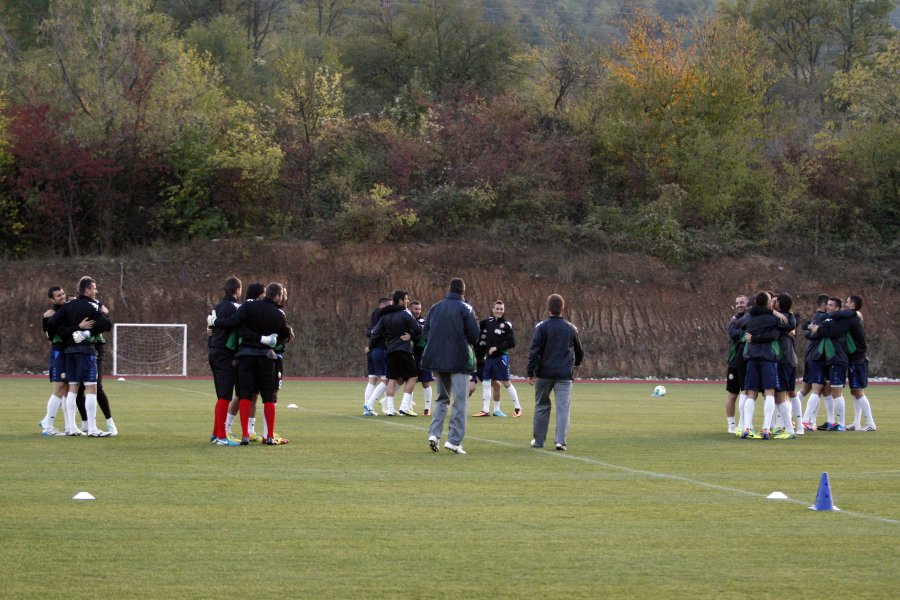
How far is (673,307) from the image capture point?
5025 cm

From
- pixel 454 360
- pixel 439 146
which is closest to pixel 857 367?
pixel 454 360

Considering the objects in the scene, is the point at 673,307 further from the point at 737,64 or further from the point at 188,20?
the point at 188,20

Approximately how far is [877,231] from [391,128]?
23382mm

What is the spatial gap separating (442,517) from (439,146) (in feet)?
151

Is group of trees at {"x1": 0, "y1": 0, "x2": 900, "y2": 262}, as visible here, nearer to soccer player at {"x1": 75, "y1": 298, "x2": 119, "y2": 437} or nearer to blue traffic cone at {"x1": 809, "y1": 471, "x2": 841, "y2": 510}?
soccer player at {"x1": 75, "y1": 298, "x2": 119, "y2": 437}

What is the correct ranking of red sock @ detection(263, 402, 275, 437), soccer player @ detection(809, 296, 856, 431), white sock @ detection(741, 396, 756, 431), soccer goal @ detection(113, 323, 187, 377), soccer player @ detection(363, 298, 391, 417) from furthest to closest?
soccer goal @ detection(113, 323, 187, 377) < soccer player @ detection(363, 298, 391, 417) < soccer player @ detection(809, 296, 856, 431) < white sock @ detection(741, 396, 756, 431) < red sock @ detection(263, 402, 275, 437)

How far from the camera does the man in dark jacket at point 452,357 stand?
1630 cm

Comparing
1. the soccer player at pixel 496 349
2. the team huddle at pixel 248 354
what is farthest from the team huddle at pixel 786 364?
the team huddle at pixel 248 354

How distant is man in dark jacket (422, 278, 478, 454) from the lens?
16297mm

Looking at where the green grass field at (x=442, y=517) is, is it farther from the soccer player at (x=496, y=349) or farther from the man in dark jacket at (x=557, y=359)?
the soccer player at (x=496, y=349)

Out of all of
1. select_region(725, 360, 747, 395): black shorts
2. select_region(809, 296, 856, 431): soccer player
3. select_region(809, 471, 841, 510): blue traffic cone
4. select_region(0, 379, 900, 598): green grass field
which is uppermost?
select_region(809, 296, 856, 431): soccer player

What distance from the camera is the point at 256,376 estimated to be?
17.0 metres

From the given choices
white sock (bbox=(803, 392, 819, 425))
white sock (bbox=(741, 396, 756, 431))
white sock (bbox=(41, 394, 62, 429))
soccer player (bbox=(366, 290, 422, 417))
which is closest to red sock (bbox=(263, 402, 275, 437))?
white sock (bbox=(41, 394, 62, 429))

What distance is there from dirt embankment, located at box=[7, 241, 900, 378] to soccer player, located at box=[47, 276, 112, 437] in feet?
89.3
